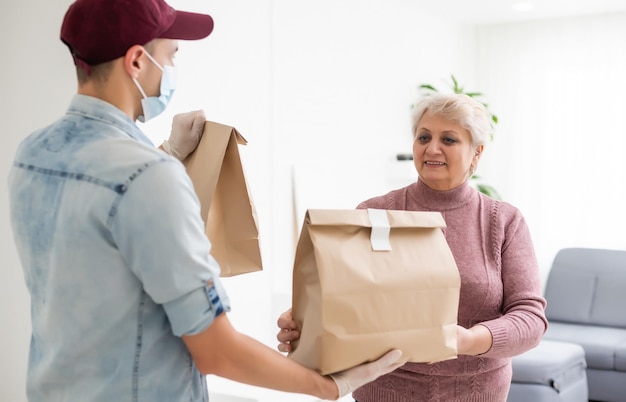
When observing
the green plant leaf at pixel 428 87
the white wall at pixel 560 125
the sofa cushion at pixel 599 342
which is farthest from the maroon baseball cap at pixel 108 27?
the white wall at pixel 560 125

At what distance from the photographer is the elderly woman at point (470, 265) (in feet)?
5.88

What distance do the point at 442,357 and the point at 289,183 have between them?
246 centimetres

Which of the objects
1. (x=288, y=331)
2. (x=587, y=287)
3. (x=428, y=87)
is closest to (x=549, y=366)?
(x=587, y=287)

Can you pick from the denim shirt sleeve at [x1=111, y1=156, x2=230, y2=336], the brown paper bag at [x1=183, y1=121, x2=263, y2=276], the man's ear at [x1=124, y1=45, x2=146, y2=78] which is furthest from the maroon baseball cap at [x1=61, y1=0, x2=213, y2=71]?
the brown paper bag at [x1=183, y1=121, x2=263, y2=276]

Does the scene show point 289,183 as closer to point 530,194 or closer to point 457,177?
point 457,177

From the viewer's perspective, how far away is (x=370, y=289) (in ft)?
4.51

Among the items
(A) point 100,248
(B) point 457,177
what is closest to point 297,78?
(B) point 457,177

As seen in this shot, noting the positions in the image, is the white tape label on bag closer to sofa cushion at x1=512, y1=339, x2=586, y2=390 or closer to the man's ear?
the man's ear

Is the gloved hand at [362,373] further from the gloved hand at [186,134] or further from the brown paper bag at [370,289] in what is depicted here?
the gloved hand at [186,134]

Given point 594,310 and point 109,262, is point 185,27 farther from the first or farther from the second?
point 594,310

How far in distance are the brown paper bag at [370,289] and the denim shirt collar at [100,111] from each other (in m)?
0.37

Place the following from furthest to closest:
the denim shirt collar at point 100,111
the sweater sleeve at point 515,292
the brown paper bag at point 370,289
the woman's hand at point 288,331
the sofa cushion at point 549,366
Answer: the sofa cushion at point 549,366
the sweater sleeve at point 515,292
the woman's hand at point 288,331
the brown paper bag at point 370,289
the denim shirt collar at point 100,111

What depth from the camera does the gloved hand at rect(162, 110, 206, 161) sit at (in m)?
1.64

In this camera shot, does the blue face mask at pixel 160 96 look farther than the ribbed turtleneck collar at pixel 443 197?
No
